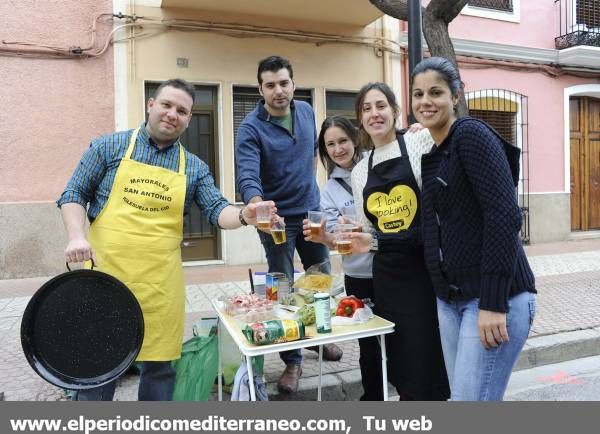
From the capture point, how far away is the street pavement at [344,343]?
373 cm

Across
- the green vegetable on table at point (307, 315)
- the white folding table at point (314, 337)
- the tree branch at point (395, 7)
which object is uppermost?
the tree branch at point (395, 7)

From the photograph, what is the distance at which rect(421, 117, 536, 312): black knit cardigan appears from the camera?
5.97 ft

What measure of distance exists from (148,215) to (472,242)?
1621 millimetres

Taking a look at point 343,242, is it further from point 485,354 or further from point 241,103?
point 241,103

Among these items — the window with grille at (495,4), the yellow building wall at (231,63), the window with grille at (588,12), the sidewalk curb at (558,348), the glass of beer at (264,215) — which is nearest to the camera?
the glass of beer at (264,215)

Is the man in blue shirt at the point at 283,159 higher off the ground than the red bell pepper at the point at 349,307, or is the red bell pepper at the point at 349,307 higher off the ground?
the man in blue shirt at the point at 283,159

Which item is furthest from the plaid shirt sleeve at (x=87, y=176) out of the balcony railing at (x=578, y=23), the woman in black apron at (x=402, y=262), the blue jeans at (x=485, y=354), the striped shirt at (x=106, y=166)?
the balcony railing at (x=578, y=23)

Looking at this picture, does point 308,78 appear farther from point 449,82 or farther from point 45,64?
point 449,82

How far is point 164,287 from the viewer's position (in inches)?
106

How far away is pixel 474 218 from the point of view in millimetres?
1926

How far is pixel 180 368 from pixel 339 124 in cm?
174

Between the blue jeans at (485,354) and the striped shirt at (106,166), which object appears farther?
the striped shirt at (106,166)

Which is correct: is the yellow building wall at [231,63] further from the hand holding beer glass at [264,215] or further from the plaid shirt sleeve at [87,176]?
the hand holding beer glass at [264,215]

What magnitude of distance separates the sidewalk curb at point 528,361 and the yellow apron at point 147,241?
4.18 feet
